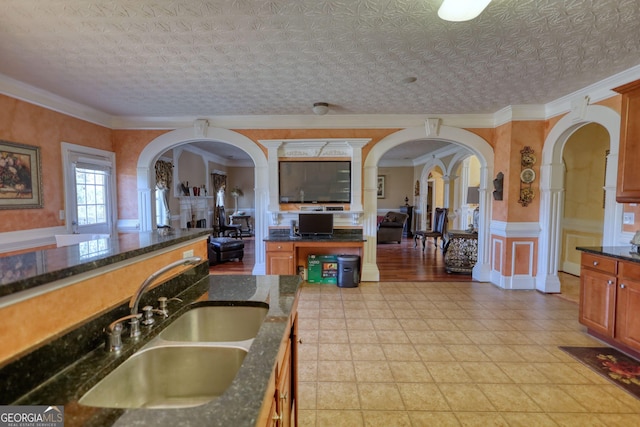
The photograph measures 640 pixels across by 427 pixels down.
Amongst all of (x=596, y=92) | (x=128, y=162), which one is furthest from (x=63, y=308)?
(x=596, y=92)

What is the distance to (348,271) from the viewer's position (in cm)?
457

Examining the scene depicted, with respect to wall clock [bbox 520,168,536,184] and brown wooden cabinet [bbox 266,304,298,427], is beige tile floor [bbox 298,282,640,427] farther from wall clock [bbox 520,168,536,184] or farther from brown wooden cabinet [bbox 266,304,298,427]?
wall clock [bbox 520,168,536,184]

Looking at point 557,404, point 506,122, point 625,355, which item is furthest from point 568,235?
point 557,404

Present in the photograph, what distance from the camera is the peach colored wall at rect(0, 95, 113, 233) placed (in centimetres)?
322

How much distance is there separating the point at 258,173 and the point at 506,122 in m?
3.77

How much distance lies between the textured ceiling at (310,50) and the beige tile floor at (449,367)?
2.62m

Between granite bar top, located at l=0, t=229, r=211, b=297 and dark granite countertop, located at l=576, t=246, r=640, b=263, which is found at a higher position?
granite bar top, located at l=0, t=229, r=211, b=297

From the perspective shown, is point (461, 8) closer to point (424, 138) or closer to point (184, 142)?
point (424, 138)

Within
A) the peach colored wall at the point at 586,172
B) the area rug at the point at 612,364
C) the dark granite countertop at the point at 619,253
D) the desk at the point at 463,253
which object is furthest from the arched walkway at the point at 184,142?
the peach colored wall at the point at 586,172

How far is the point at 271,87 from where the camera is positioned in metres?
3.52

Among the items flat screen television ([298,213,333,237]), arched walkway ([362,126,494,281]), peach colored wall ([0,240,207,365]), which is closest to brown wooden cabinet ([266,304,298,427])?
peach colored wall ([0,240,207,365])

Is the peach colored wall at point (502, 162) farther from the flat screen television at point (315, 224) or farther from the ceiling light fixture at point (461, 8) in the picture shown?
the ceiling light fixture at point (461, 8)

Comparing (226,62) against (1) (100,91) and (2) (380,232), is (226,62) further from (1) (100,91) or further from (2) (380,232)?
(2) (380,232)

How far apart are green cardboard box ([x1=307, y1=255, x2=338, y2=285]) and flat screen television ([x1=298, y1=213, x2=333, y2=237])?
404 mm
